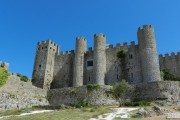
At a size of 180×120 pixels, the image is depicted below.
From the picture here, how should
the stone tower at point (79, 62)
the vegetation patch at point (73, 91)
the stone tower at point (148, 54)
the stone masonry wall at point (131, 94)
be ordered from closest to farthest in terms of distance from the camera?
the stone masonry wall at point (131, 94)
the vegetation patch at point (73, 91)
the stone tower at point (148, 54)
the stone tower at point (79, 62)

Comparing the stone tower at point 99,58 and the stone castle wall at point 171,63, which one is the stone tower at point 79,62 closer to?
the stone tower at point 99,58

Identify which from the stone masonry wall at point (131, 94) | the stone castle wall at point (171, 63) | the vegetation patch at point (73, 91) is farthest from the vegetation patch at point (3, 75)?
the stone castle wall at point (171, 63)

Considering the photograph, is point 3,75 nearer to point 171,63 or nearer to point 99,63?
point 99,63

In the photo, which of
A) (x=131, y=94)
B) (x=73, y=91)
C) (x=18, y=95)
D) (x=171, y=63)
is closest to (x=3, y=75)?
(x=18, y=95)

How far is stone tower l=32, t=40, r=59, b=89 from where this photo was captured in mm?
49812

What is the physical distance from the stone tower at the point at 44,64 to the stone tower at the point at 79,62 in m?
5.46

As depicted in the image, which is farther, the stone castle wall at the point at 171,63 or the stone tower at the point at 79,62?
the stone castle wall at the point at 171,63

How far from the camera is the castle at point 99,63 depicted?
151 ft

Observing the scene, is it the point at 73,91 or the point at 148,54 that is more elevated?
the point at 148,54

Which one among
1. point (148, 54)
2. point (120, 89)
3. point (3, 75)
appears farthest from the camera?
point (148, 54)

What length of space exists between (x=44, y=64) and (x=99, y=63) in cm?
1133

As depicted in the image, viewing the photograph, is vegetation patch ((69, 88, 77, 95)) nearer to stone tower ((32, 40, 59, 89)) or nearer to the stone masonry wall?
the stone masonry wall

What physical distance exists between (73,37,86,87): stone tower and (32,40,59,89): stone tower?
17.9ft

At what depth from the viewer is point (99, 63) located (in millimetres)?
48344
